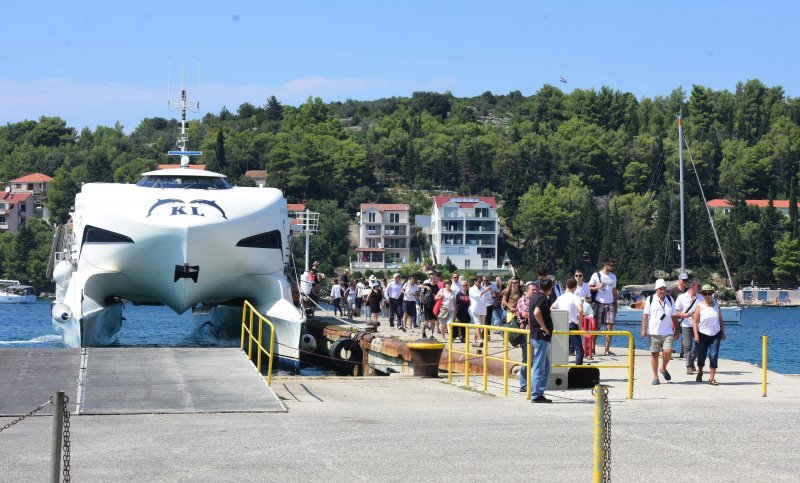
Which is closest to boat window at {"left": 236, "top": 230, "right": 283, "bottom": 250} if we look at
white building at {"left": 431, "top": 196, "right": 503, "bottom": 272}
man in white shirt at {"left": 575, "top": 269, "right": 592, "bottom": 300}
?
man in white shirt at {"left": 575, "top": 269, "right": 592, "bottom": 300}

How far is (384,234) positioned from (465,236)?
1011cm

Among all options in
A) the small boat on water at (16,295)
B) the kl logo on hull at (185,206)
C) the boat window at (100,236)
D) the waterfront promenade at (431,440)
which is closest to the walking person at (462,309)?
the kl logo on hull at (185,206)

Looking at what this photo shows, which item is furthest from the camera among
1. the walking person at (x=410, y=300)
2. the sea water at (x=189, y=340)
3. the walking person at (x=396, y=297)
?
the sea water at (x=189, y=340)

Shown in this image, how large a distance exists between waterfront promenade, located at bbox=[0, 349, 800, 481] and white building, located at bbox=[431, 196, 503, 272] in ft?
416

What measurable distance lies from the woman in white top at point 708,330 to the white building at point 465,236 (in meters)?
125

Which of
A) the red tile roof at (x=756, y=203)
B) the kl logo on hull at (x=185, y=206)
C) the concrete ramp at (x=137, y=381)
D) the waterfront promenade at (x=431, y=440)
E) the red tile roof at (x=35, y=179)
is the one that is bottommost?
the waterfront promenade at (x=431, y=440)

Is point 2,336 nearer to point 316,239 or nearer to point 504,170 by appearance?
point 316,239

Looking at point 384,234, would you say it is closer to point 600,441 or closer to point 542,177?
point 542,177

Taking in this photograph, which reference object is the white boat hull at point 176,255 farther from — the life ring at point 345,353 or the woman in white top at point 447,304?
the woman in white top at point 447,304

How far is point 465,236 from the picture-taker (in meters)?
144

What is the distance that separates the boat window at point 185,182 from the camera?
2711 centimetres

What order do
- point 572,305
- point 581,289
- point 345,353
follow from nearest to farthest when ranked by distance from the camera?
point 572,305 < point 581,289 < point 345,353

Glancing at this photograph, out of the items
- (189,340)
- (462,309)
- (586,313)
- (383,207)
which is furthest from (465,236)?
(586,313)

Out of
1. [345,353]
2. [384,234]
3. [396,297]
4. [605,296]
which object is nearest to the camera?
[605,296]
